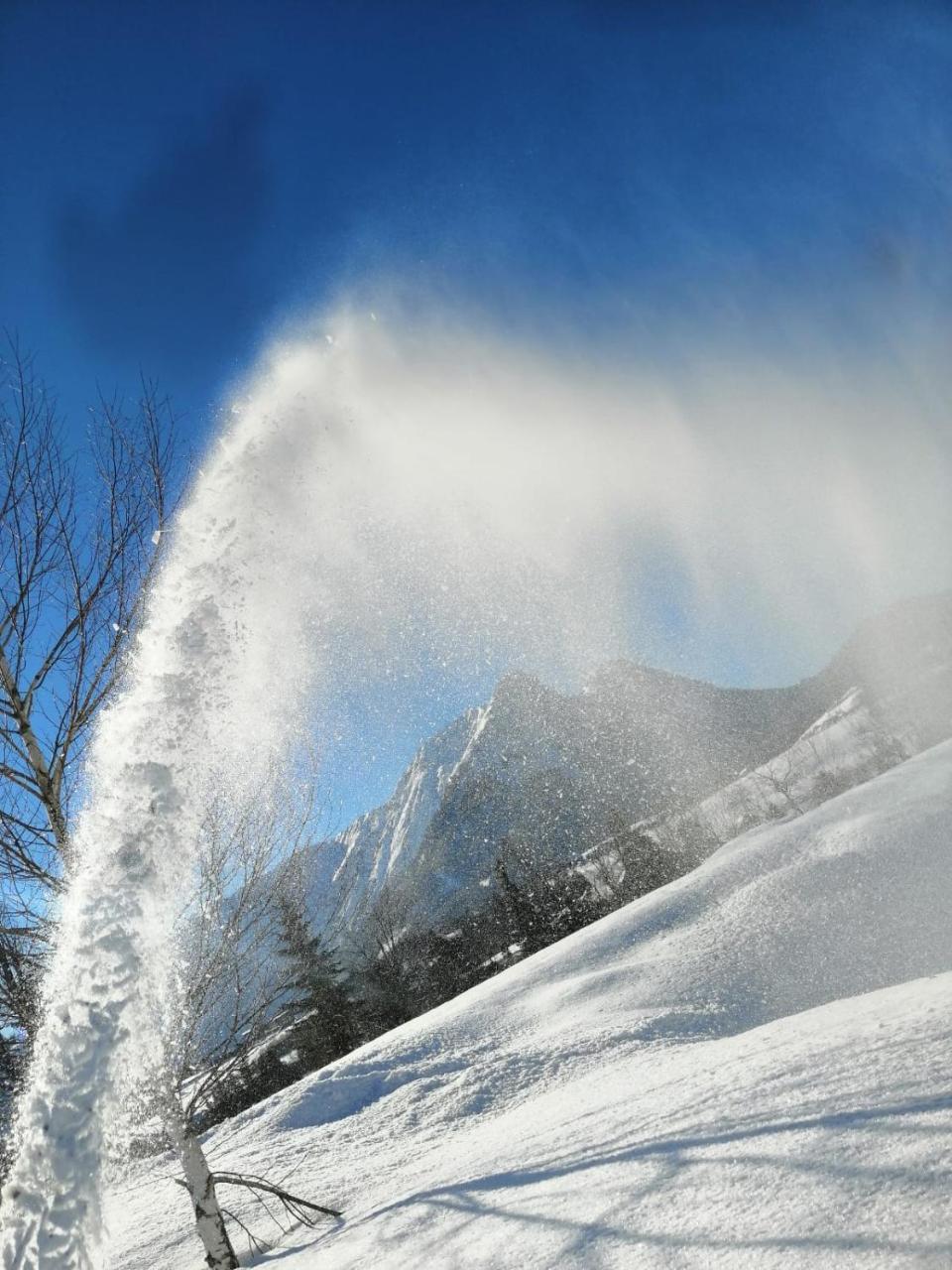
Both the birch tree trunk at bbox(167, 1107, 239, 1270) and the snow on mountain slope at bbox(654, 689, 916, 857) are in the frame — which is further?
the snow on mountain slope at bbox(654, 689, 916, 857)

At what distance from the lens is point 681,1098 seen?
3553 mm

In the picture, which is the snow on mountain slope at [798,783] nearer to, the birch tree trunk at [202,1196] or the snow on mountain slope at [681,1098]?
the snow on mountain slope at [681,1098]

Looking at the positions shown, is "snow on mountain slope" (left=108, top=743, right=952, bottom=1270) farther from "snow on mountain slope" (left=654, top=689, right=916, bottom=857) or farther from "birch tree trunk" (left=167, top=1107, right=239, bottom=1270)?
"snow on mountain slope" (left=654, top=689, right=916, bottom=857)

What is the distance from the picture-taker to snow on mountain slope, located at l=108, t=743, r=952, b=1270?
193 cm

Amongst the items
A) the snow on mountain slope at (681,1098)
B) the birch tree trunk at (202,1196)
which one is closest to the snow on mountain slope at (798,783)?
the snow on mountain slope at (681,1098)

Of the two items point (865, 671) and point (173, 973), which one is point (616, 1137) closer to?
point (173, 973)

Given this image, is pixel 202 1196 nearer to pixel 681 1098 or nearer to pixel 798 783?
pixel 681 1098

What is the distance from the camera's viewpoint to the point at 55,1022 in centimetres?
188

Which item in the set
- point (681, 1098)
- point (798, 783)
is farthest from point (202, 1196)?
point (798, 783)

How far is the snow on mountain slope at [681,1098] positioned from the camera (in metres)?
1.93

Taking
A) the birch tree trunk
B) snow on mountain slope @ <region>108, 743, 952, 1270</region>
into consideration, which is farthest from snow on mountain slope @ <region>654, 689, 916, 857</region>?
the birch tree trunk

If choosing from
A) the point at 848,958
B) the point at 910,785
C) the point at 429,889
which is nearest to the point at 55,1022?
the point at 848,958

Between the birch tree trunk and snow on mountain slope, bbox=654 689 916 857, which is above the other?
the birch tree trunk

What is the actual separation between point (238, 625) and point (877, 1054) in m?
3.66
